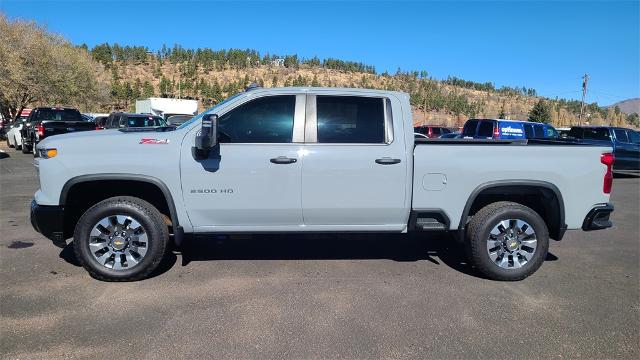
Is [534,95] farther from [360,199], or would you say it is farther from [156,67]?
[360,199]

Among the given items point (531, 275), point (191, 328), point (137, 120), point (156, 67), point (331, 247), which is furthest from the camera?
point (156, 67)

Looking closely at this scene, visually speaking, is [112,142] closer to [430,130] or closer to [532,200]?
[532,200]

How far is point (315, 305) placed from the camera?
3912 millimetres

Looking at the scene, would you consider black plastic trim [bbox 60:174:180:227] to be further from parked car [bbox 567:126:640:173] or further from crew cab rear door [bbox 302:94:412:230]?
parked car [bbox 567:126:640:173]

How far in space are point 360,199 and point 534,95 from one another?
131 metres

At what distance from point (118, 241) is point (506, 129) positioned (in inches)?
544

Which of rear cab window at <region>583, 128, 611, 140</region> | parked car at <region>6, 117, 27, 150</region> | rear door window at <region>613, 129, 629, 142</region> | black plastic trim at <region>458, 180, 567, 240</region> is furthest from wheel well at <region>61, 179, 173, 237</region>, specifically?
parked car at <region>6, 117, 27, 150</region>

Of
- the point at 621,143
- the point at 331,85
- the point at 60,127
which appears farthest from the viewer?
the point at 331,85

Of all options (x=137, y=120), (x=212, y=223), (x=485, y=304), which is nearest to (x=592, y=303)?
(x=485, y=304)

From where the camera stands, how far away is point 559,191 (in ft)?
14.9

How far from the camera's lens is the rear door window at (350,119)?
445 cm

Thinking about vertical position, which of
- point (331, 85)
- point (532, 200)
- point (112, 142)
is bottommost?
point (532, 200)

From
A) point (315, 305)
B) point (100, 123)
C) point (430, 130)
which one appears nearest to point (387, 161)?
point (315, 305)

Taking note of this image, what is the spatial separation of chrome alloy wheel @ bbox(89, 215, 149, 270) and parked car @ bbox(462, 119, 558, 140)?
43.9 ft
